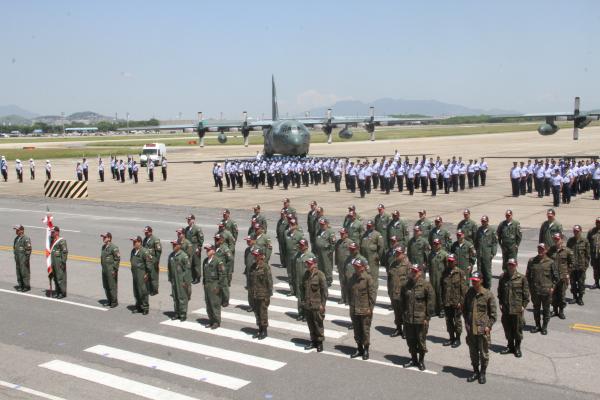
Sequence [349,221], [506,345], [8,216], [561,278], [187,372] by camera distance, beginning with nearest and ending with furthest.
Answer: [187,372] < [506,345] < [561,278] < [349,221] < [8,216]

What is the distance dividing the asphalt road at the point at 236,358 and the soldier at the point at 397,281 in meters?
0.34

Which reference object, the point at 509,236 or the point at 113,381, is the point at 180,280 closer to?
the point at 113,381

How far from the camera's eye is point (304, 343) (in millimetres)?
10688

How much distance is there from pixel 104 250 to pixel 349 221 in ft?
19.1

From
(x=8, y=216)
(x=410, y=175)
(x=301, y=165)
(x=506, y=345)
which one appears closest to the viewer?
(x=506, y=345)

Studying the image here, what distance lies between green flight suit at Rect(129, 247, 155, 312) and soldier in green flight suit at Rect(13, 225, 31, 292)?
10.9ft

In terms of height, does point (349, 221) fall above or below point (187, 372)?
above

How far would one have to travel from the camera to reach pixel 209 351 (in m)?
10.4

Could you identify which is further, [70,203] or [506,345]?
[70,203]

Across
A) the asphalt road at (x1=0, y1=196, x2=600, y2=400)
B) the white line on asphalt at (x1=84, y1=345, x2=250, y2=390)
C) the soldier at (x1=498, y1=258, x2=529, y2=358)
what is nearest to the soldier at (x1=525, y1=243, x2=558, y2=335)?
the asphalt road at (x1=0, y1=196, x2=600, y2=400)

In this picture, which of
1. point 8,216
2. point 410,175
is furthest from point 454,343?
point 8,216

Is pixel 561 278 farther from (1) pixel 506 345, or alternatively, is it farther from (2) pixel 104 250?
(2) pixel 104 250

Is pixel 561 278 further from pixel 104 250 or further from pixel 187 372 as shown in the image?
Result: pixel 104 250

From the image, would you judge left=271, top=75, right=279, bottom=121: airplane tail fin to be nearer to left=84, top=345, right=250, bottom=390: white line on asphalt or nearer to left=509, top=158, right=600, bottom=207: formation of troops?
left=509, top=158, right=600, bottom=207: formation of troops
